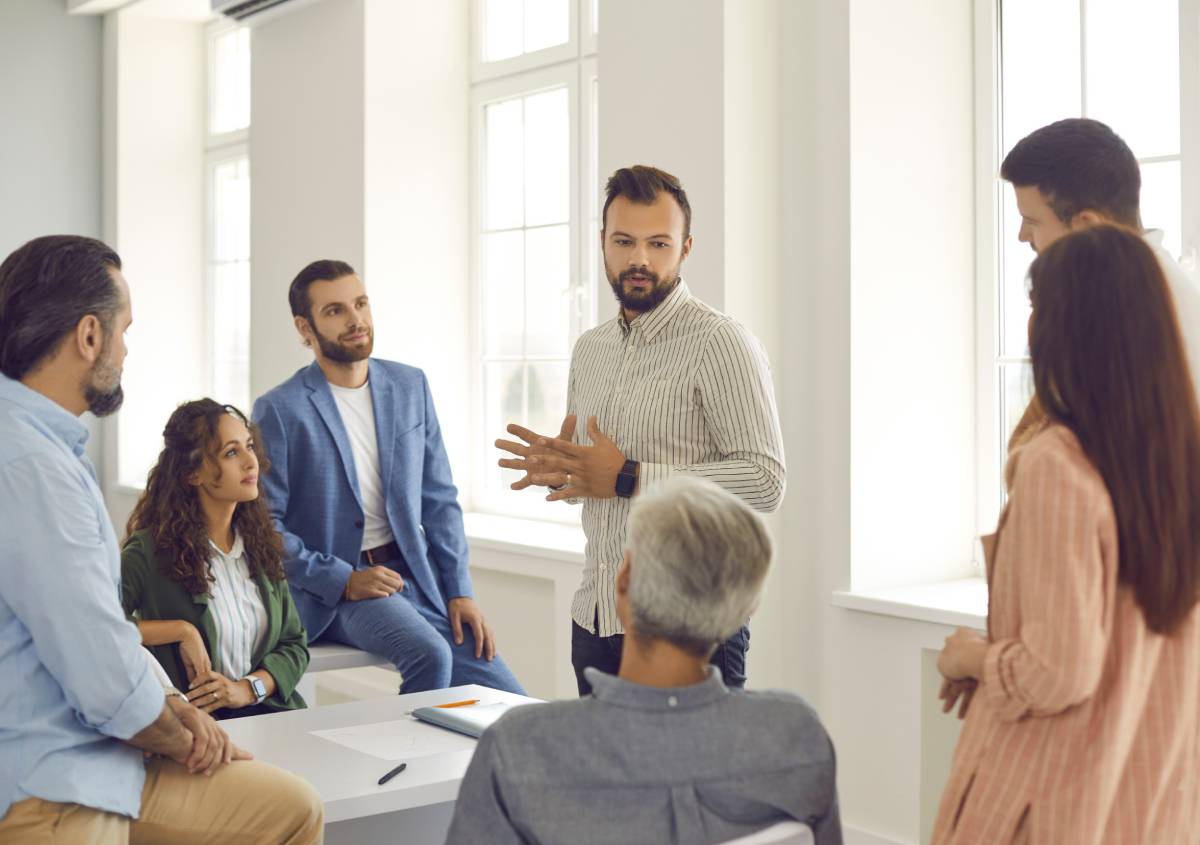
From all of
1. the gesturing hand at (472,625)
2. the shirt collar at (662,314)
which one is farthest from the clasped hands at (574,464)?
the gesturing hand at (472,625)

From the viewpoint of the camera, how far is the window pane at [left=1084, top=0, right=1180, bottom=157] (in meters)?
3.40

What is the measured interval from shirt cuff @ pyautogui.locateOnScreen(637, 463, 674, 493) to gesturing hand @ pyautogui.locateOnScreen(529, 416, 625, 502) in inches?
1.6

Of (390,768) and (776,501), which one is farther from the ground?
(776,501)

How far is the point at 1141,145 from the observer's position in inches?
136

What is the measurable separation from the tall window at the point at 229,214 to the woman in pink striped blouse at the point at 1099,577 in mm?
6063

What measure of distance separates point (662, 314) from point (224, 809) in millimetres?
1245

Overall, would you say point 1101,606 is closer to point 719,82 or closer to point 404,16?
point 719,82

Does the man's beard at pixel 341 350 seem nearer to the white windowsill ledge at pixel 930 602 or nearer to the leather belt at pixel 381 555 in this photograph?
the leather belt at pixel 381 555

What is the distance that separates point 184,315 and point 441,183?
260 cm

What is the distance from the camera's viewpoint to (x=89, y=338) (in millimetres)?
1974

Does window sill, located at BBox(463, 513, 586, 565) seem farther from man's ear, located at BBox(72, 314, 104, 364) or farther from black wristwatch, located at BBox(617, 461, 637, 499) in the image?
man's ear, located at BBox(72, 314, 104, 364)

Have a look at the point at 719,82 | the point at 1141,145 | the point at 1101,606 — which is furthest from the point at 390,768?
the point at 1141,145

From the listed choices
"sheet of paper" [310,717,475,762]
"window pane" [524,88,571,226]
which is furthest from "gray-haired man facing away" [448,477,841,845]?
"window pane" [524,88,571,226]

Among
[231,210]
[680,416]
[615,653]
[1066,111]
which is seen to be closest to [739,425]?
[680,416]
